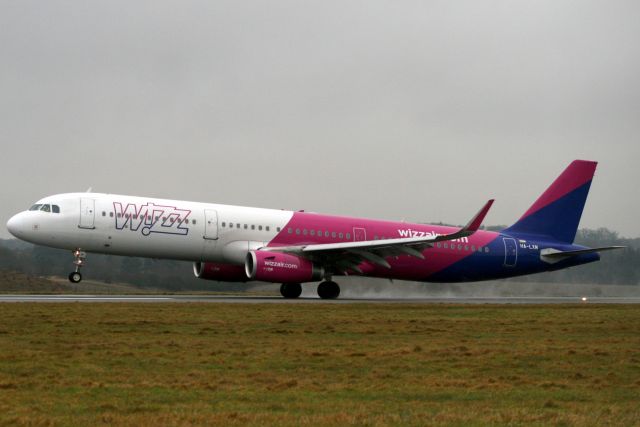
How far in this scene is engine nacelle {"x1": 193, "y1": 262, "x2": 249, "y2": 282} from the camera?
41469 mm

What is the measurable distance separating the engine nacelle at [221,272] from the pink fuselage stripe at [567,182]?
14.8 metres

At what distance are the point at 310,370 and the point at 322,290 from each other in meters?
25.2

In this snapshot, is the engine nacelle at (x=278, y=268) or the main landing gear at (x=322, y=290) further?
the main landing gear at (x=322, y=290)

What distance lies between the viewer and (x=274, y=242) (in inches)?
1597

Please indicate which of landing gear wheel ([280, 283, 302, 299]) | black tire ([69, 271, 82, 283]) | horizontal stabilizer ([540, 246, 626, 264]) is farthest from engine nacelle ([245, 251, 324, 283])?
horizontal stabilizer ([540, 246, 626, 264])

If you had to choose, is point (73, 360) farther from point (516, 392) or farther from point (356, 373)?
point (516, 392)

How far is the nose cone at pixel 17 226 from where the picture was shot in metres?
38.4

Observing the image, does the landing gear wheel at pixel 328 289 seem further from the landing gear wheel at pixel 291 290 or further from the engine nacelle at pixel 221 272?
the engine nacelle at pixel 221 272

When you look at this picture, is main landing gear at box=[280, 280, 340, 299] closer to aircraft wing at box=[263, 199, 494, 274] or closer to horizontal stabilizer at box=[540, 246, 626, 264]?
aircraft wing at box=[263, 199, 494, 274]

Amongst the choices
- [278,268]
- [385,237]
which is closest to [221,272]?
[278,268]

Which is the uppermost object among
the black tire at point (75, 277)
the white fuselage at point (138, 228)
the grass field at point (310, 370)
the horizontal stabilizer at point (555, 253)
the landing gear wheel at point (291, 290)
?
the white fuselage at point (138, 228)

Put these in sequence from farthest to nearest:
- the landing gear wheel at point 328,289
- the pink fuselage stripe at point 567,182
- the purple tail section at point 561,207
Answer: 1. the pink fuselage stripe at point 567,182
2. the purple tail section at point 561,207
3. the landing gear wheel at point 328,289

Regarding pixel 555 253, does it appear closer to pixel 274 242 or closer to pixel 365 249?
pixel 365 249

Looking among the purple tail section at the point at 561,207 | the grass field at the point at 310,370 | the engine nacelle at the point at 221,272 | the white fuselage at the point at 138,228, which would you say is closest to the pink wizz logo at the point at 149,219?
the white fuselage at the point at 138,228
